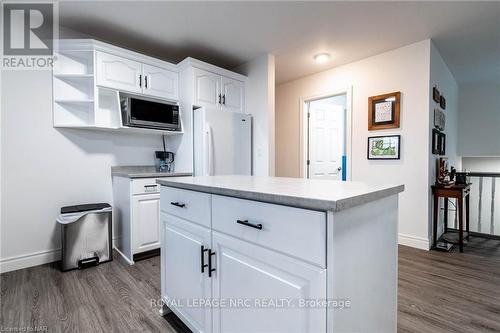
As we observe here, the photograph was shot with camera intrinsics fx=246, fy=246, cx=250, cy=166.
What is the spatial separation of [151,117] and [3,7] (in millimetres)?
1561

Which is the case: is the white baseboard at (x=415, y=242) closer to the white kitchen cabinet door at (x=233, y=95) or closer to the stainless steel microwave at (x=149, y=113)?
the white kitchen cabinet door at (x=233, y=95)

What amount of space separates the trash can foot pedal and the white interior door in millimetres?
3155

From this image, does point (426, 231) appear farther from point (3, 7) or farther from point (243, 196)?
point (3, 7)

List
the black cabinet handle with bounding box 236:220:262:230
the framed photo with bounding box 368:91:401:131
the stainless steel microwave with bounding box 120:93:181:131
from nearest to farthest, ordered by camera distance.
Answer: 1. the black cabinet handle with bounding box 236:220:262:230
2. the stainless steel microwave with bounding box 120:93:181:131
3. the framed photo with bounding box 368:91:401:131

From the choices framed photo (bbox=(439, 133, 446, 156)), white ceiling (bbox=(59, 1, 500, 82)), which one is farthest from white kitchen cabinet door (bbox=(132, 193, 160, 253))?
framed photo (bbox=(439, 133, 446, 156))

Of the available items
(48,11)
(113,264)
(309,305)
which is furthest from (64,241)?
(309,305)

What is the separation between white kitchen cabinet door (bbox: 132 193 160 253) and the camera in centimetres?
248

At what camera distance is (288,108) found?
4.46m

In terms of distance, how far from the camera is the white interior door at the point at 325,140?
4.19 metres

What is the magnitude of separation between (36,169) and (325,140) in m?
3.92

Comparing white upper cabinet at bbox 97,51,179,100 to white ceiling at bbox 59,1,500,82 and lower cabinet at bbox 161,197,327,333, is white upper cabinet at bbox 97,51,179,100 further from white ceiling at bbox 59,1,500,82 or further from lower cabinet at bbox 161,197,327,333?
lower cabinet at bbox 161,197,327,333

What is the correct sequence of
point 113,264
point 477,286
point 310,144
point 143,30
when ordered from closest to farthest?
point 477,286 → point 113,264 → point 143,30 → point 310,144

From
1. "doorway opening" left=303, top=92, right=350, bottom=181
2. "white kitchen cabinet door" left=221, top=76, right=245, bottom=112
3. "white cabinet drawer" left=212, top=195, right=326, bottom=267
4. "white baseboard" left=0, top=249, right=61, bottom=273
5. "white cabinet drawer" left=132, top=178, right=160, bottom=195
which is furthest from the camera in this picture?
"doorway opening" left=303, top=92, right=350, bottom=181

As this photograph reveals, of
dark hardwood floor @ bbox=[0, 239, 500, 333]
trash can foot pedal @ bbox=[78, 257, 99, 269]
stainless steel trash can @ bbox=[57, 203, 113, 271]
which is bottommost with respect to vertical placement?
dark hardwood floor @ bbox=[0, 239, 500, 333]
